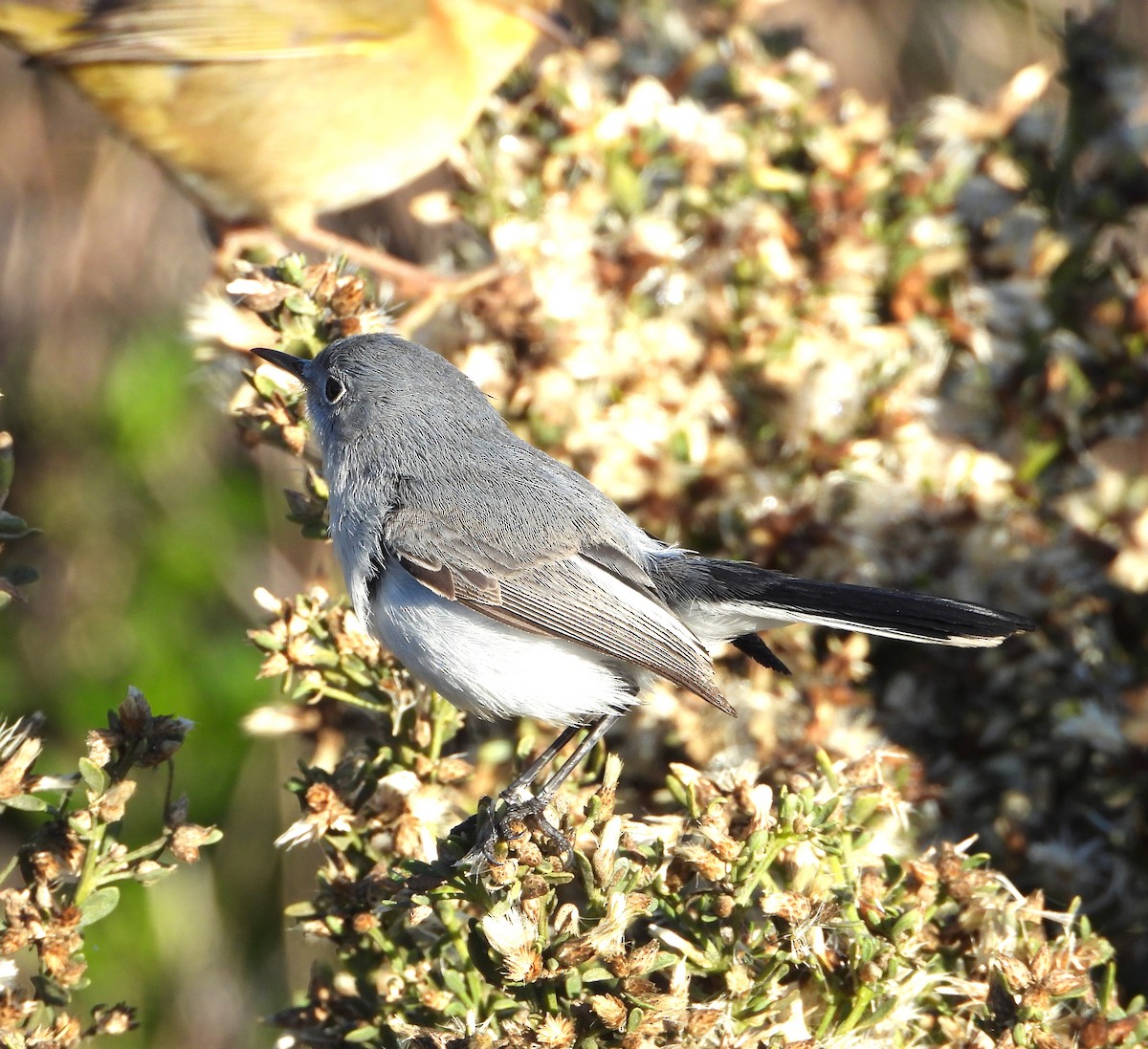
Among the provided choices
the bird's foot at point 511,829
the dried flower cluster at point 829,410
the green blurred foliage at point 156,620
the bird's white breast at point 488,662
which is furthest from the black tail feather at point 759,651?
the green blurred foliage at point 156,620

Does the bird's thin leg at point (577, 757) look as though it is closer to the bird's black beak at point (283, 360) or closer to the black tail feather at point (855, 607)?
the black tail feather at point (855, 607)

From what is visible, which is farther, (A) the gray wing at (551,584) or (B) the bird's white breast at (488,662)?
(A) the gray wing at (551,584)

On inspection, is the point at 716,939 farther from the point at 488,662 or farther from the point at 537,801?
the point at 488,662

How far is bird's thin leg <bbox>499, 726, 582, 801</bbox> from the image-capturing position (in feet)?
6.56

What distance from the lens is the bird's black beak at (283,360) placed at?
210 centimetres

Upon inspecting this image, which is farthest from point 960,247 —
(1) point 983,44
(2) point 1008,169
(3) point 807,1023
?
(1) point 983,44

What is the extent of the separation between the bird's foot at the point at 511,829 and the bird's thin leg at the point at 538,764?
73mm

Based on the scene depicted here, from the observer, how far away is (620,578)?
222cm

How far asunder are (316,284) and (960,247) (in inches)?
57.1

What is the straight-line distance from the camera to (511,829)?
173 centimetres

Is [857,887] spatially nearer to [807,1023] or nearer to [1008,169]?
[807,1023]

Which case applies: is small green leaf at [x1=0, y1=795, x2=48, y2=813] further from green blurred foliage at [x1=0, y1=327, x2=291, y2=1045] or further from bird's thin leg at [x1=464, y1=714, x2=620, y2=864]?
green blurred foliage at [x1=0, y1=327, x2=291, y2=1045]

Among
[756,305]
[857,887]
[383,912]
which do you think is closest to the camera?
[857,887]

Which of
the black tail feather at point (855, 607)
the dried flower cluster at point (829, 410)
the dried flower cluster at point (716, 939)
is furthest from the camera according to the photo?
the black tail feather at point (855, 607)
